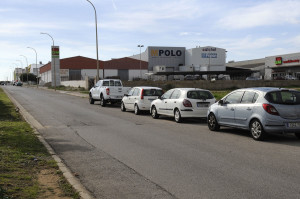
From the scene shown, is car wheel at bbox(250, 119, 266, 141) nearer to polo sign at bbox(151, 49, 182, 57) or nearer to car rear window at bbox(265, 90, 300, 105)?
car rear window at bbox(265, 90, 300, 105)

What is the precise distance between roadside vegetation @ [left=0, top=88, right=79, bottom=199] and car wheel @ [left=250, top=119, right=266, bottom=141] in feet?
18.8

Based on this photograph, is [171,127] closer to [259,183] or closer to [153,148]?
[153,148]

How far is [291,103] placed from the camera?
10539mm

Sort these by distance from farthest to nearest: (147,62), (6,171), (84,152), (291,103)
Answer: (147,62)
(291,103)
(84,152)
(6,171)

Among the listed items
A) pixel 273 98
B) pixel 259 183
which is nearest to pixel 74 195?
pixel 259 183

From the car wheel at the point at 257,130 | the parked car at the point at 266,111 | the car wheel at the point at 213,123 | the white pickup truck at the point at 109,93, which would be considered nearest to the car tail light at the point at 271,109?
the parked car at the point at 266,111

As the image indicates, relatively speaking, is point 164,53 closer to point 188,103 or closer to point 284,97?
point 188,103

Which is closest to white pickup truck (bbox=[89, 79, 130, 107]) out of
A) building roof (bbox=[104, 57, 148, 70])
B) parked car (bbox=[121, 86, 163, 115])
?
parked car (bbox=[121, 86, 163, 115])

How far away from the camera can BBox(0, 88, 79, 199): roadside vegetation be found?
17.8 feet

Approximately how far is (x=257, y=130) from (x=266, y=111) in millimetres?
645

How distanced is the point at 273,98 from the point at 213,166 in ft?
13.6

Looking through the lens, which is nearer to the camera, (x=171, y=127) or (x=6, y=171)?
(x=6, y=171)

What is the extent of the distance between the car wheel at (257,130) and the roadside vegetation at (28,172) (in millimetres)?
5732

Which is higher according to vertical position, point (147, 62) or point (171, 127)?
point (147, 62)
